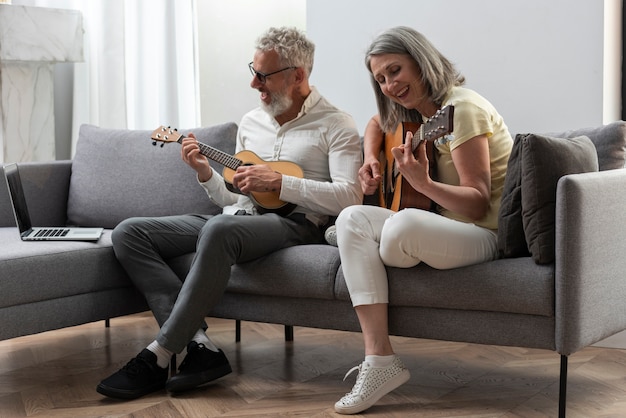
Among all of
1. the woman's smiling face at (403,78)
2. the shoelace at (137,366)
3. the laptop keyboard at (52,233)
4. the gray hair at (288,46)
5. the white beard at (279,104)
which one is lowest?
the shoelace at (137,366)

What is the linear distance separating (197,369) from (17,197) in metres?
0.91

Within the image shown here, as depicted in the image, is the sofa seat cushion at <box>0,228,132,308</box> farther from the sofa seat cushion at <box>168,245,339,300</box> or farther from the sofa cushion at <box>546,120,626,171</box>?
the sofa cushion at <box>546,120,626,171</box>

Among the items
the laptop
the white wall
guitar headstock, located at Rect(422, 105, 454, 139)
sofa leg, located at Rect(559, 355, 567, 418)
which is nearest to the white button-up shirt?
the laptop

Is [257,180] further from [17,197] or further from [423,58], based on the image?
[17,197]

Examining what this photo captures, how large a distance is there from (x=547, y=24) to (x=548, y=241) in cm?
118

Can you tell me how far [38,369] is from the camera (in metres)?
2.93

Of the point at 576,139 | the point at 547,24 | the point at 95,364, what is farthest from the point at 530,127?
the point at 95,364

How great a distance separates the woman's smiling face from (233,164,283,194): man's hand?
1.46ft

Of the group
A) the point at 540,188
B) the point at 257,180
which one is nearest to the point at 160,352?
the point at 257,180

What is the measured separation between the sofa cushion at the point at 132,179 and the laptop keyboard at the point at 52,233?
1.04ft

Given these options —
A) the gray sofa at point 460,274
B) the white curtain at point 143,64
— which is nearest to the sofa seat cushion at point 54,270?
the gray sofa at point 460,274

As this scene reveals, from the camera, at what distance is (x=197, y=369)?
2516 mm

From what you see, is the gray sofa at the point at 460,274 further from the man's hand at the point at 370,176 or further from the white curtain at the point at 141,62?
the white curtain at the point at 141,62

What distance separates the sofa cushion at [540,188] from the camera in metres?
2.18
